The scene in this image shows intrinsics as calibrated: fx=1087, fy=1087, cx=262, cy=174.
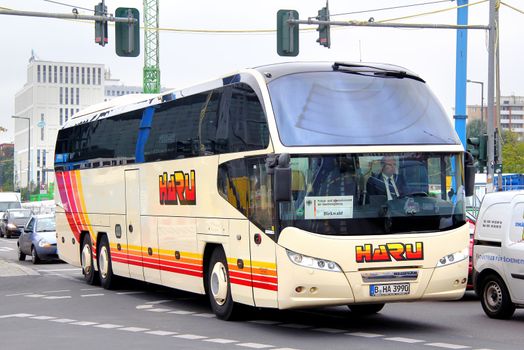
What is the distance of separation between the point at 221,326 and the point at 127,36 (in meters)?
10.4

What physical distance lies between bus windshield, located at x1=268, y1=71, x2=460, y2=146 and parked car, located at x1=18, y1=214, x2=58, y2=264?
1967 centimetres

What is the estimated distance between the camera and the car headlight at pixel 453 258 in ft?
43.8

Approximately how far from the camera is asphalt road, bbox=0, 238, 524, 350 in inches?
493

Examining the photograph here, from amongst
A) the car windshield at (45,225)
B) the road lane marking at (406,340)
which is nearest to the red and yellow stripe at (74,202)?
the car windshield at (45,225)

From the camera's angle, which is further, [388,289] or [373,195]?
[373,195]

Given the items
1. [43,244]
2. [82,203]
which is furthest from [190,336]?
[43,244]

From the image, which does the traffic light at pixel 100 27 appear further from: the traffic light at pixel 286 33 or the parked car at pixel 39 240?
the parked car at pixel 39 240

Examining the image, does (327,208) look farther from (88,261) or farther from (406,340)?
(88,261)

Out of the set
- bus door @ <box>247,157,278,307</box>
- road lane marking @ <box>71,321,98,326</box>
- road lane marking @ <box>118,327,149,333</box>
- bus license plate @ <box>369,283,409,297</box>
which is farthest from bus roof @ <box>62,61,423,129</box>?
road lane marking @ <box>71,321,98,326</box>

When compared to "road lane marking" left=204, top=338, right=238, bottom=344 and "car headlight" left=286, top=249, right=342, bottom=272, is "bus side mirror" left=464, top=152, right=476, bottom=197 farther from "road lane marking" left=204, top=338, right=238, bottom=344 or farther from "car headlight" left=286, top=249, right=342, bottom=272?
"road lane marking" left=204, top=338, right=238, bottom=344

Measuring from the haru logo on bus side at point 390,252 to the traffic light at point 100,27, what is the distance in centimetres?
1191

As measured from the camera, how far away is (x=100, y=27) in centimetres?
2331

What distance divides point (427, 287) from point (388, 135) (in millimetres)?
1928

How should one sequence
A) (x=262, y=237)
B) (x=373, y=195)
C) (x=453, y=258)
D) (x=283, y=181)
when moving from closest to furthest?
(x=283, y=181), (x=373, y=195), (x=453, y=258), (x=262, y=237)
